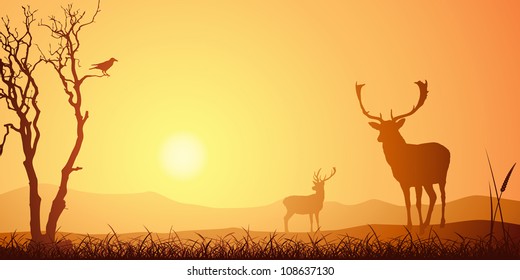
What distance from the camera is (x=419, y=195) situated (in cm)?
1011

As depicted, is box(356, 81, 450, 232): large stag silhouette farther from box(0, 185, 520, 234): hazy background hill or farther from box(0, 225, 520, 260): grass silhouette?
box(0, 225, 520, 260): grass silhouette

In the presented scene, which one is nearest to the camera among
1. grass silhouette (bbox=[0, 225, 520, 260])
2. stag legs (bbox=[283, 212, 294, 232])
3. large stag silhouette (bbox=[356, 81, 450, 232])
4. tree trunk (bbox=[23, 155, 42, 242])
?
grass silhouette (bbox=[0, 225, 520, 260])

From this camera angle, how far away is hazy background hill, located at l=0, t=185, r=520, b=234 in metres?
10.4

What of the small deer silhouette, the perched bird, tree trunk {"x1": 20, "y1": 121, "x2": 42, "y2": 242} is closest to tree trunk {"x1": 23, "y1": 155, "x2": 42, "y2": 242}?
tree trunk {"x1": 20, "y1": 121, "x2": 42, "y2": 242}

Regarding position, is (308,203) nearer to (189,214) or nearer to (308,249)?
(189,214)

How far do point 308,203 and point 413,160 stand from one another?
2.47 m

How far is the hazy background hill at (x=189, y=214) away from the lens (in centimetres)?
1042

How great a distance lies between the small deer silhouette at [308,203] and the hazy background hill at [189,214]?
4.5 inches

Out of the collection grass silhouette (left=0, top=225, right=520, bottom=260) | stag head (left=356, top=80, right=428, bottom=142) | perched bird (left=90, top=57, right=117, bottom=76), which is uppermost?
perched bird (left=90, top=57, right=117, bottom=76)

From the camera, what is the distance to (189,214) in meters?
11.9

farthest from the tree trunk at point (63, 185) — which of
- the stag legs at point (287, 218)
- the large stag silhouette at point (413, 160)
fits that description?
the large stag silhouette at point (413, 160)

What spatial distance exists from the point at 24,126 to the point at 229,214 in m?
3.73

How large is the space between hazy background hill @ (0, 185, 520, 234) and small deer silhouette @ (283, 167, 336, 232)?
0.38ft
